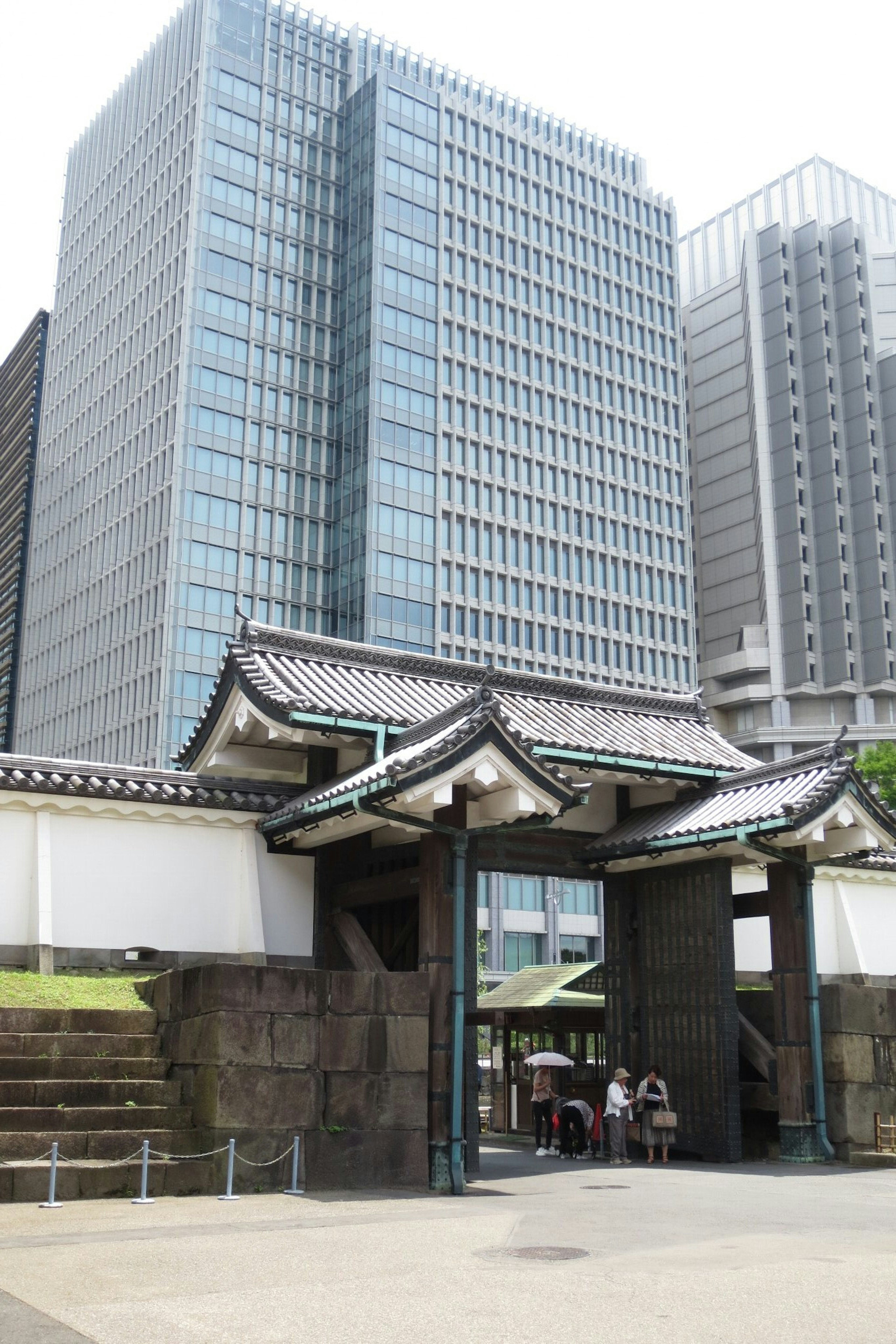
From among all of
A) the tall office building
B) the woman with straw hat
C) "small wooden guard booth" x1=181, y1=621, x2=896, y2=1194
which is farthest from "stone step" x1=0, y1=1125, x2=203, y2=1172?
the tall office building

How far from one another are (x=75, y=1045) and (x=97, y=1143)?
1647 mm

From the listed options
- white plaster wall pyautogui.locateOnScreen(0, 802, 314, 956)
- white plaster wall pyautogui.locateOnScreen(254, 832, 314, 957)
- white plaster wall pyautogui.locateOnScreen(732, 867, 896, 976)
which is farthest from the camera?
white plaster wall pyautogui.locateOnScreen(732, 867, 896, 976)

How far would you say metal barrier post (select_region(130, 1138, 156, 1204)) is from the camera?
41.0 ft

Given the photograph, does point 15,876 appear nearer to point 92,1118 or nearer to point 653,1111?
point 92,1118

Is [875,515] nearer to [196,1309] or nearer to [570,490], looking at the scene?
[570,490]

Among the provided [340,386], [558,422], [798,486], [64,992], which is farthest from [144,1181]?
[798,486]

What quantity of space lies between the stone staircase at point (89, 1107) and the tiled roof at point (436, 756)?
373 cm

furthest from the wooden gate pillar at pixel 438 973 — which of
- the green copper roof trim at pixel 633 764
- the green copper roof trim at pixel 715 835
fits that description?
the green copper roof trim at pixel 715 835

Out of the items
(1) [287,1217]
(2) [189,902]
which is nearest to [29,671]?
(2) [189,902]

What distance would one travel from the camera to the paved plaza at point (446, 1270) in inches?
297

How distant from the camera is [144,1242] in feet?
33.3

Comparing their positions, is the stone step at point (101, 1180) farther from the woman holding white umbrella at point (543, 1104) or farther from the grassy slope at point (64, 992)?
the woman holding white umbrella at point (543, 1104)

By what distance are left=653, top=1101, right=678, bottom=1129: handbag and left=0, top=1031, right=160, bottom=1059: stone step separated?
8.22 meters

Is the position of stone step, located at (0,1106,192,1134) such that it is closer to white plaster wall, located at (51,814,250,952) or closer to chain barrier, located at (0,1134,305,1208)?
chain barrier, located at (0,1134,305,1208)
